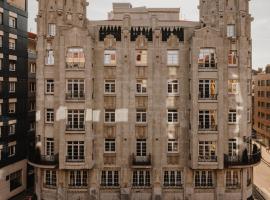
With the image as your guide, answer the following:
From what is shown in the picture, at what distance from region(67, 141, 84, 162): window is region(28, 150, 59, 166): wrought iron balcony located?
5.58 feet

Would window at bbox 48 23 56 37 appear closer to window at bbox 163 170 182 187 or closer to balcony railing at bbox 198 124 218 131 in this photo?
balcony railing at bbox 198 124 218 131

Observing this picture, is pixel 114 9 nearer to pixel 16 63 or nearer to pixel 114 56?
pixel 114 56

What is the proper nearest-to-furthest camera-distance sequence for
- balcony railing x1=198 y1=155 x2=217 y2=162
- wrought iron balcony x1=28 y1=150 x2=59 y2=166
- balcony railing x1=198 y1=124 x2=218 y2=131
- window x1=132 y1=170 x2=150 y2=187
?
balcony railing x1=198 y1=155 x2=217 y2=162 < balcony railing x1=198 y1=124 x2=218 y2=131 < wrought iron balcony x1=28 y1=150 x2=59 y2=166 < window x1=132 y1=170 x2=150 y2=187

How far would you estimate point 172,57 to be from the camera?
33094 mm

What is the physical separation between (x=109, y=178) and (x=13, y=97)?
55.1ft

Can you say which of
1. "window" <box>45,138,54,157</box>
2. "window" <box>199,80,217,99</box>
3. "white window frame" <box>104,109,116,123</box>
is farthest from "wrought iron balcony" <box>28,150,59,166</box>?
"window" <box>199,80,217,99</box>

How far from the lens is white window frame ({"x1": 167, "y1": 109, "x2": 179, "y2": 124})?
3316 cm

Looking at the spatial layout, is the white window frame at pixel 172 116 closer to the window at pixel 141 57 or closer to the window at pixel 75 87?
the window at pixel 141 57

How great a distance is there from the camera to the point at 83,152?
32.0 metres

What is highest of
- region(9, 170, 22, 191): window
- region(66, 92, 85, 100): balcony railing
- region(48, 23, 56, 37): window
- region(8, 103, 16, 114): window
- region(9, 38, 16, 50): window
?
region(48, 23, 56, 37): window

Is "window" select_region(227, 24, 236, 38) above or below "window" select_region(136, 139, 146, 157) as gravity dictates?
above

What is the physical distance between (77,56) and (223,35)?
1702cm

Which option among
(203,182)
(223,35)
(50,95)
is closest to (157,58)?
(223,35)

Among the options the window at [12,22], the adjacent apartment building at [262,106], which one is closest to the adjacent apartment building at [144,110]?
the window at [12,22]
